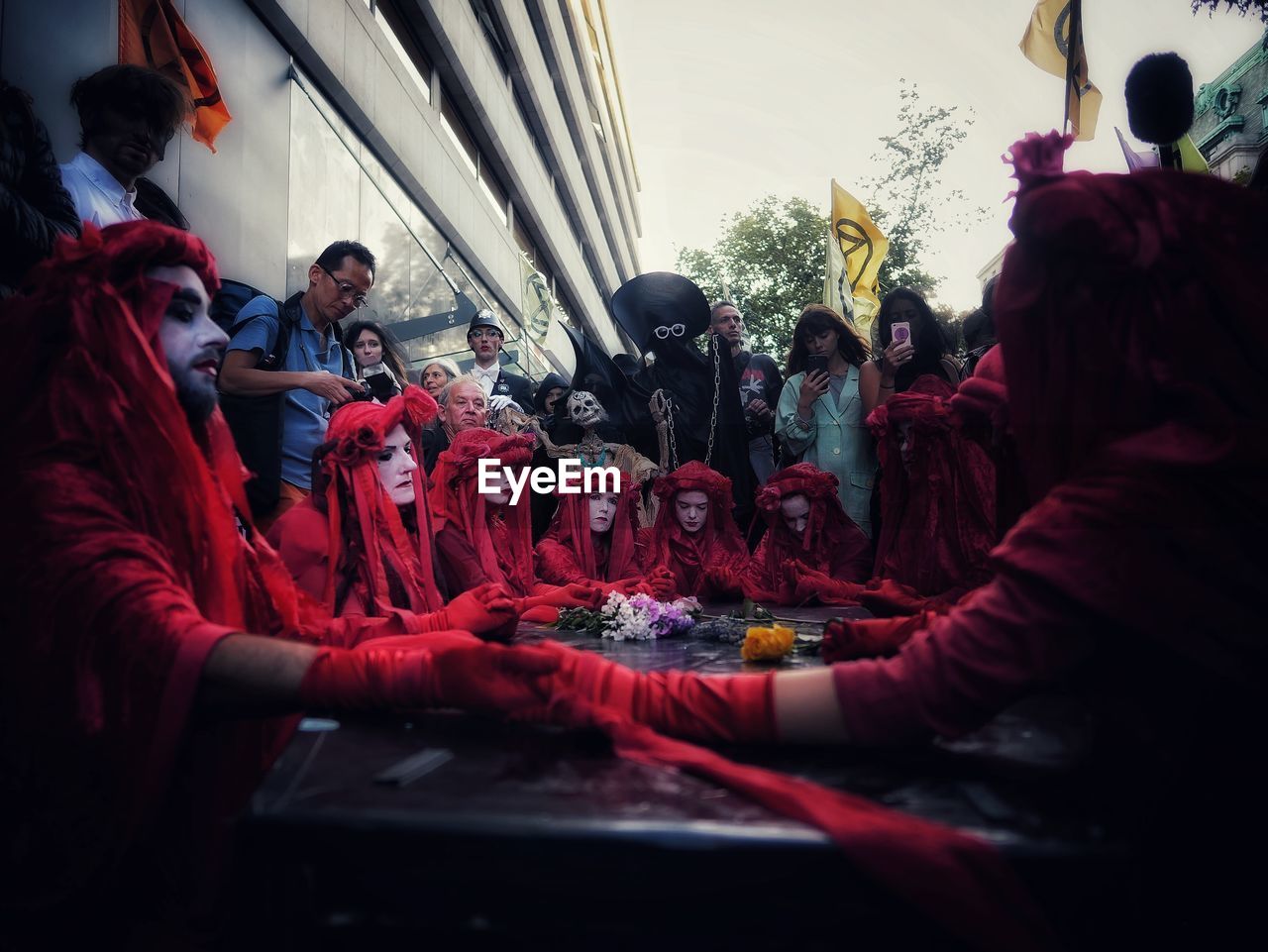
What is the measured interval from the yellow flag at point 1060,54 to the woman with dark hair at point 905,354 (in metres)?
1.98

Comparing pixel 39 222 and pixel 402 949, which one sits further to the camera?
pixel 39 222

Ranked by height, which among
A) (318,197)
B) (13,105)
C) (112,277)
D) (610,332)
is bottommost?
(112,277)

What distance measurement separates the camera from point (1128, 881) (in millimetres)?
1199

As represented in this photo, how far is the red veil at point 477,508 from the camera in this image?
4.57 meters

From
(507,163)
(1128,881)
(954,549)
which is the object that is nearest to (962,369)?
(954,549)

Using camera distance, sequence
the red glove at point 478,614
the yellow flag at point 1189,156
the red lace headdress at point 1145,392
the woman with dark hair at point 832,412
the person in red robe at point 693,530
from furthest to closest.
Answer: the woman with dark hair at point 832,412 < the person in red robe at point 693,530 < the yellow flag at point 1189,156 < the red glove at point 478,614 < the red lace headdress at point 1145,392

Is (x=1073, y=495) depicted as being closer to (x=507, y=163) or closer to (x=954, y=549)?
(x=954, y=549)

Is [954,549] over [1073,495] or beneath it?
beneath

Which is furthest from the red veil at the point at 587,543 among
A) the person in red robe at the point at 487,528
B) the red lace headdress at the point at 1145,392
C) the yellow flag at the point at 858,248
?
the yellow flag at the point at 858,248

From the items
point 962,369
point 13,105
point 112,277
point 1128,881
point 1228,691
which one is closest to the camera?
point 1128,881

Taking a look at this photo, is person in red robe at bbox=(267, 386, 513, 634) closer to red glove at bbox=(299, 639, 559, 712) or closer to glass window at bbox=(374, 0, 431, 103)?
red glove at bbox=(299, 639, 559, 712)

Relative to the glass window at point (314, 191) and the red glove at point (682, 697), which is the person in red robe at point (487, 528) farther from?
the glass window at point (314, 191)

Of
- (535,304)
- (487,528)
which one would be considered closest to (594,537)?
(487,528)

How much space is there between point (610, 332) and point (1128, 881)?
115 ft
